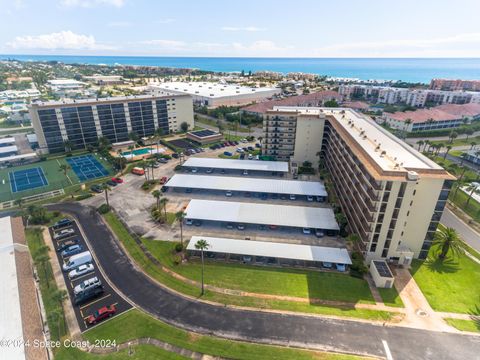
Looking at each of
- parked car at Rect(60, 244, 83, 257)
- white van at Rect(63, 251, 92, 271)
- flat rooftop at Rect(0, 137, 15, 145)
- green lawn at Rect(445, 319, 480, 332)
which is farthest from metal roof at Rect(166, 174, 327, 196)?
flat rooftop at Rect(0, 137, 15, 145)

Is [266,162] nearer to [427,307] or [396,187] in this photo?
[396,187]

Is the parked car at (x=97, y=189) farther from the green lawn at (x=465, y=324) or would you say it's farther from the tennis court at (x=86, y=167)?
the green lawn at (x=465, y=324)

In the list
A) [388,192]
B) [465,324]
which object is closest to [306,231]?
[388,192]

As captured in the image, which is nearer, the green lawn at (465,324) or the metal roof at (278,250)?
the green lawn at (465,324)

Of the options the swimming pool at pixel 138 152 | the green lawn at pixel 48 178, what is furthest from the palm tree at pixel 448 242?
the swimming pool at pixel 138 152

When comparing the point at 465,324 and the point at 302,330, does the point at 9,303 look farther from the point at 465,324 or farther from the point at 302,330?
the point at 465,324

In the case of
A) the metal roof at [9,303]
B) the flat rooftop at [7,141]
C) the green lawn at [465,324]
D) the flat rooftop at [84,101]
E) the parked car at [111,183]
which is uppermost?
the flat rooftop at [84,101]
